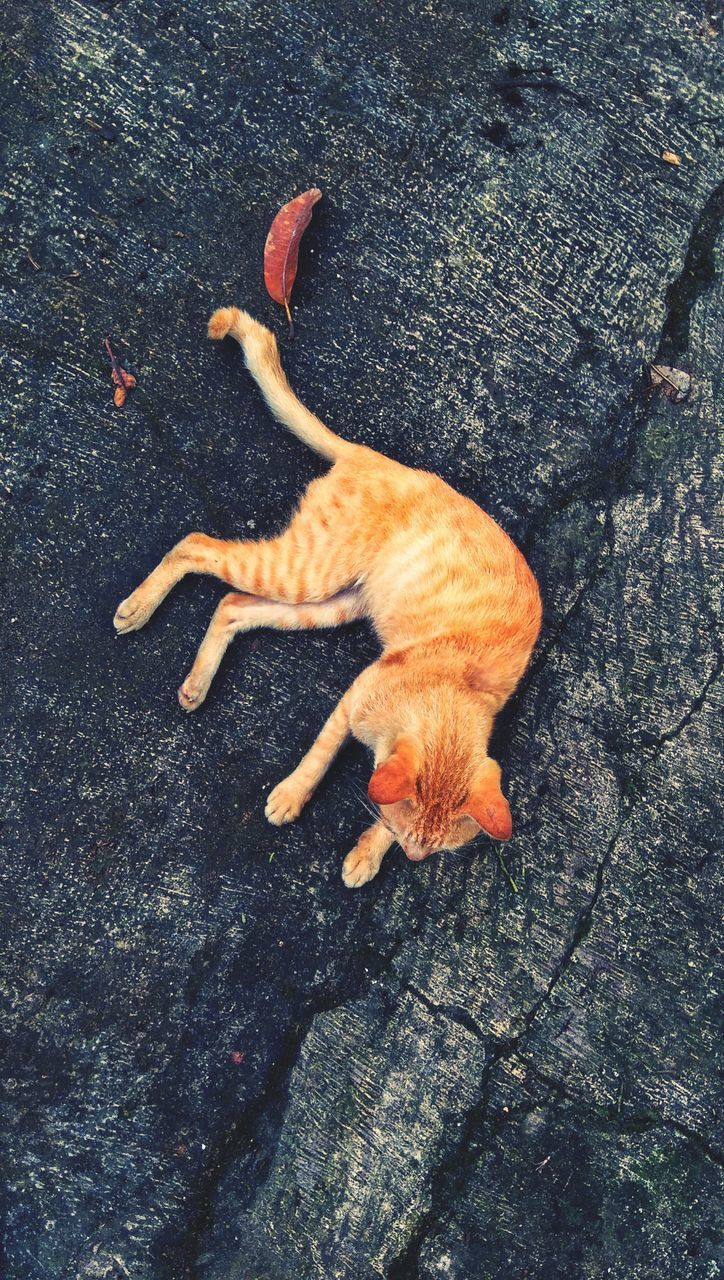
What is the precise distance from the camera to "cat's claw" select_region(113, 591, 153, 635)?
324 cm

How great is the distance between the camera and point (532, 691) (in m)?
3.50

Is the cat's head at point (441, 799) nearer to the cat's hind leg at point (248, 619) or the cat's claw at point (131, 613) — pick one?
the cat's hind leg at point (248, 619)

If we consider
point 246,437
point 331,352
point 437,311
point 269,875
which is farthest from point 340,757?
point 437,311

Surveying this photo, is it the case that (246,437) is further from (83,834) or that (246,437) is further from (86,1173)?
(86,1173)

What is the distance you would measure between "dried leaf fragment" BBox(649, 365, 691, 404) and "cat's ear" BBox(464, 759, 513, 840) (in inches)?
72.8

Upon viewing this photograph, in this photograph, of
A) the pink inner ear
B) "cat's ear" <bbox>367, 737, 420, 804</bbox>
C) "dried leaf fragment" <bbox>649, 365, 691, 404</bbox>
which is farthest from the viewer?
"dried leaf fragment" <bbox>649, 365, 691, 404</bbox>

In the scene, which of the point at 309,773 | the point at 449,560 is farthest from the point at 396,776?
the point at 449,560

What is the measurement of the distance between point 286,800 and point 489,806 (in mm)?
901

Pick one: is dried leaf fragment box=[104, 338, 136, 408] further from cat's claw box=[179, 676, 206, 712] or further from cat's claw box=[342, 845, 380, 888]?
cat's claw box=[342, 845, 380, 888]

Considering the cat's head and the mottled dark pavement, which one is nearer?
the cat's head

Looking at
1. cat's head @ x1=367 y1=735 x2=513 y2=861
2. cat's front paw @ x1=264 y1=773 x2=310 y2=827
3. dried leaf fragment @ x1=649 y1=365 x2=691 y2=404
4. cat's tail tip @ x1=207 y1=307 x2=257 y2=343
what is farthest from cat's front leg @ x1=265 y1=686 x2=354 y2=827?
dried leaf fragment @ x1=649 y1=365 x2=691 y2=404

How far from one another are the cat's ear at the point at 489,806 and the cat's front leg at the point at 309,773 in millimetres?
620

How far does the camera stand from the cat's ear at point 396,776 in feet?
8.54

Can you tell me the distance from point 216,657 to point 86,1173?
6.32 feet
